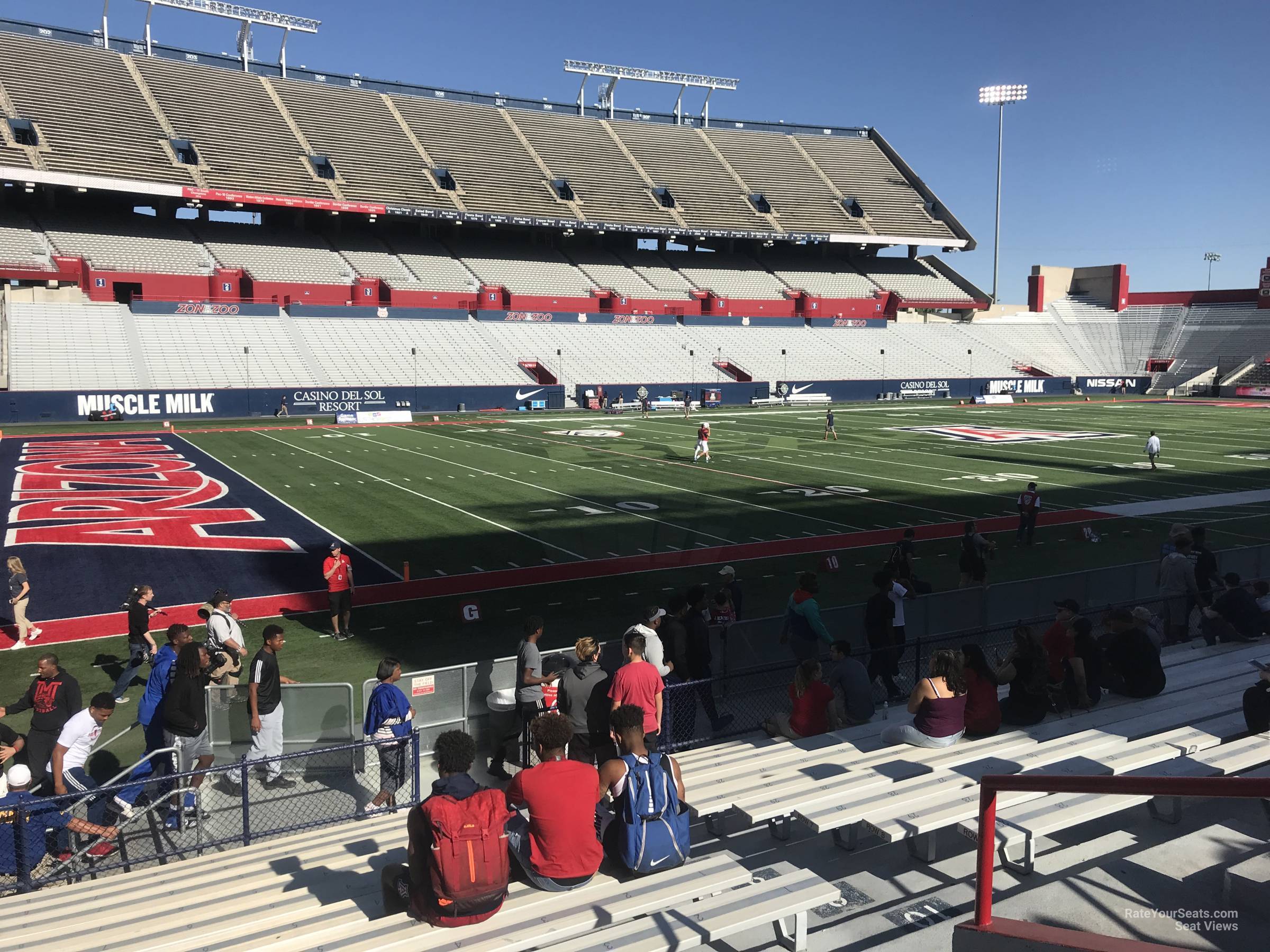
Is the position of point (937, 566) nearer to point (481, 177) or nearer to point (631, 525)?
point (631, 525)

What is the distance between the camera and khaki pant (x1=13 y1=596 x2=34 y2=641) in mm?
13898

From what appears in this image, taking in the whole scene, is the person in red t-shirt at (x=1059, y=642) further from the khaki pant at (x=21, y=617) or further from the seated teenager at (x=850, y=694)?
the khaki pant at (x=21, y=617)

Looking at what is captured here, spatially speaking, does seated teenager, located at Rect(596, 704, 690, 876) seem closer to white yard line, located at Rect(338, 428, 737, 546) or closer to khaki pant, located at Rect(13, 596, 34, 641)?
khaki pant, located at Rect(13, 596, 34, 641)

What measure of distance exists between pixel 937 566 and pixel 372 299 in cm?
4909

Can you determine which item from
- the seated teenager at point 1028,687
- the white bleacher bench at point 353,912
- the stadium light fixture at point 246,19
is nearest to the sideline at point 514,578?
the white bleacher bench at point 353,912

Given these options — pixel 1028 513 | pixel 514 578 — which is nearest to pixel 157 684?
pixel 514 578

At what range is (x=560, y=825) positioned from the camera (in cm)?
528

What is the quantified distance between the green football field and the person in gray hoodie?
4.75 m

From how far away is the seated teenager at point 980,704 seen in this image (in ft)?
25.1

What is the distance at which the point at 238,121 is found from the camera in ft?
214

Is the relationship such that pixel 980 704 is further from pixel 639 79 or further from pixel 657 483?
pixel 639 79

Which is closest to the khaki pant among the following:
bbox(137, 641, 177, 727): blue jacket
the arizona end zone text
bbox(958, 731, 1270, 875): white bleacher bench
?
the arizona end zone text

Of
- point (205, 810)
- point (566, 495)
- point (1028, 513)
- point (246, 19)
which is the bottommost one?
point (205, 810)

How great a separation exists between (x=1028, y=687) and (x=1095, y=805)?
2221mm
